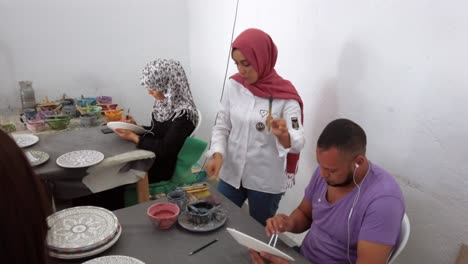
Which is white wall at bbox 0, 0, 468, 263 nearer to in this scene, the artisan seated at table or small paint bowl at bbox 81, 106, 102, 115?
small paint bowl at bbox 81, 106, 102, 115

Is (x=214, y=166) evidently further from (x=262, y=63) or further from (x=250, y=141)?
(x=262, y=63)

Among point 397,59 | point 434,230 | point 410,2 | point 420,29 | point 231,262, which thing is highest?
point 410,2

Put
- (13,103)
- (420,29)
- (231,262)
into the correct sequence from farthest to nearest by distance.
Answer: (13,103), (420,29), (231,262)

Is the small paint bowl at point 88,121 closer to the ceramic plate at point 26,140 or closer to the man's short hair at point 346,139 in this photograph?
the ceramic plate at point 26,140

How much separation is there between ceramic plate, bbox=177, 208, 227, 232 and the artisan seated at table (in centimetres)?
90

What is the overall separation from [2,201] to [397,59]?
1502 mm

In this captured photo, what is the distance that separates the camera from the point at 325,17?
5.93ft

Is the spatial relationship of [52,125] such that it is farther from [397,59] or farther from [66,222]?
[397,59]

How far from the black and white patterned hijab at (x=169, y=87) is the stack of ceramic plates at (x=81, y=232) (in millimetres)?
1053

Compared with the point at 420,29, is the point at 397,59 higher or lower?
lower

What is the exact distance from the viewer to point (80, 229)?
1.09m

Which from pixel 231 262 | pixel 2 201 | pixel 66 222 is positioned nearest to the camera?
pixel 2 201

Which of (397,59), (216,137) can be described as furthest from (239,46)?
(397,59)

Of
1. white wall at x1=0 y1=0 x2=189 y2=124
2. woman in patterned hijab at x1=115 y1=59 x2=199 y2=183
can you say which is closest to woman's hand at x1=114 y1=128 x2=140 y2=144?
woman in patterned hijab at x1=115 y1=59 x2=199 y2=183
